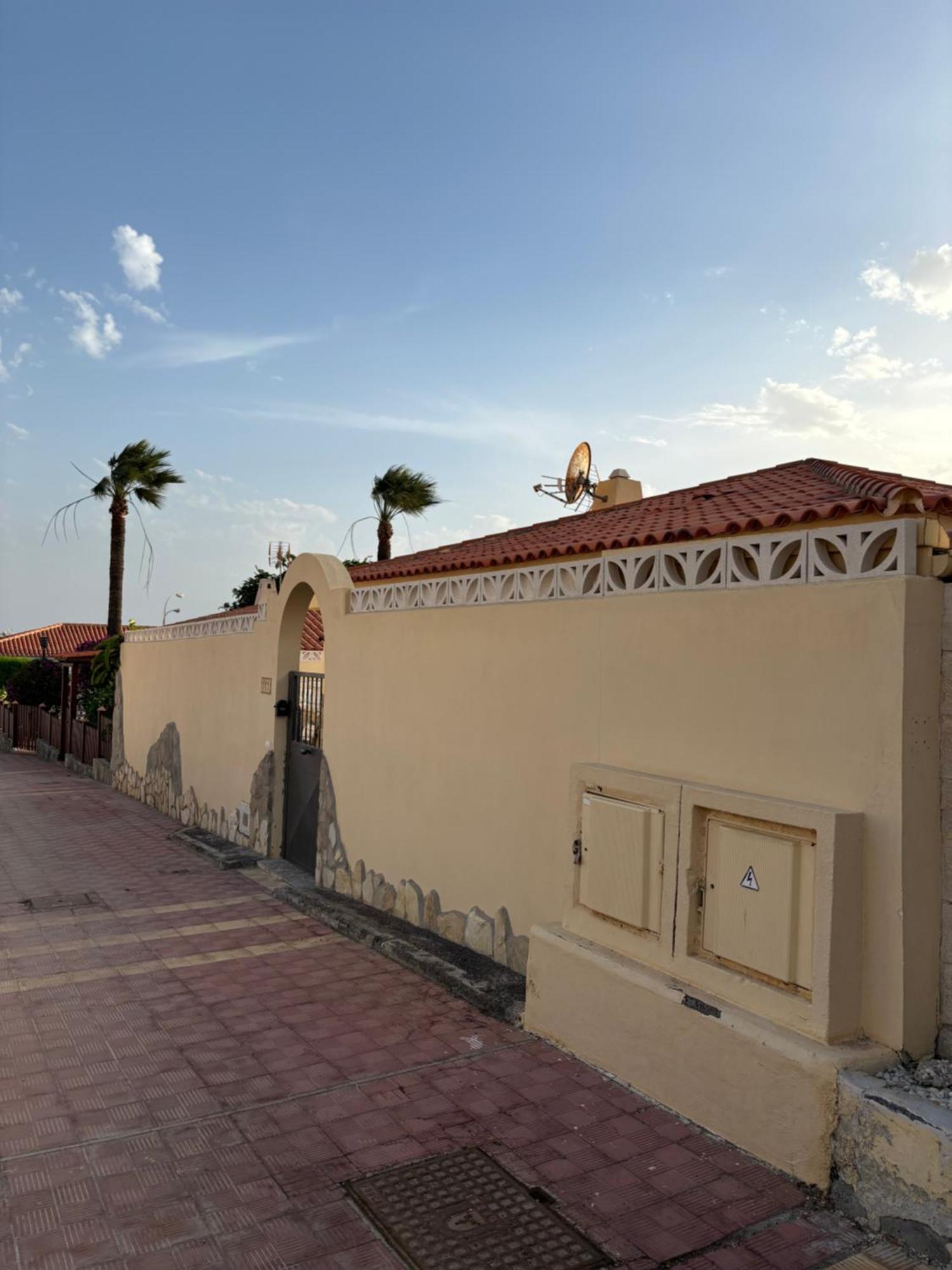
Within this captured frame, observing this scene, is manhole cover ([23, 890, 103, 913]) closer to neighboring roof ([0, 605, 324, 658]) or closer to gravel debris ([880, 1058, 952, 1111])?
gravel debris ([880, 1058, 952, 1111])

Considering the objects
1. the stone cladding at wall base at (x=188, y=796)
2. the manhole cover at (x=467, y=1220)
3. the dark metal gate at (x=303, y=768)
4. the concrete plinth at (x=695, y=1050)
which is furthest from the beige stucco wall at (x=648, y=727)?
the stone cladding at wall base at (x=188, y=796)

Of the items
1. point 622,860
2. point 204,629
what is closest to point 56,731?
point 204,629

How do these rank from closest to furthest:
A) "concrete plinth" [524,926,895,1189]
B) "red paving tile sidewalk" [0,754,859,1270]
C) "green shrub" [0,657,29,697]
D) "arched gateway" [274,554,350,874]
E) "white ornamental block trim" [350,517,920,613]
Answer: "red paving tile sidewalk" [0,754,859,1270], "concrete plinth" [524,926,895,1189], "white ornamental block trim" [350,517,920,613], "arched gateway" [274,554,350,874], "green shrub" [0,657,29,697]

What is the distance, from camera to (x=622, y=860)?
4.80 metres

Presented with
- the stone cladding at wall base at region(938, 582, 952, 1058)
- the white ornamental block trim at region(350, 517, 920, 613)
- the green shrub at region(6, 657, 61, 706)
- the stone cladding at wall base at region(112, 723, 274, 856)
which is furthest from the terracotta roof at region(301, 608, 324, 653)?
the green shrub at region(6, 657, 61, 706)

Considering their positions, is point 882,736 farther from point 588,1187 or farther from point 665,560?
point 588,1187

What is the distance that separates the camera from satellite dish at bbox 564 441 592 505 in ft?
35.7

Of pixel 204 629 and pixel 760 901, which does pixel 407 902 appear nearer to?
pixel 760 901

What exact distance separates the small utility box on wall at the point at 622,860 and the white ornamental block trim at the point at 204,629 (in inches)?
269

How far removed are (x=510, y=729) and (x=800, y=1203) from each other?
320cm

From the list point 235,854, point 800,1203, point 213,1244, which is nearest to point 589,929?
point 800,1203

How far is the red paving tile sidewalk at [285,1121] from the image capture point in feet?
11.2

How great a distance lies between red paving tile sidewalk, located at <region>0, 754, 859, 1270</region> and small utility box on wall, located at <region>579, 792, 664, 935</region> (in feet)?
2.85

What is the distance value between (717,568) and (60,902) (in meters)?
Result: 7.00
